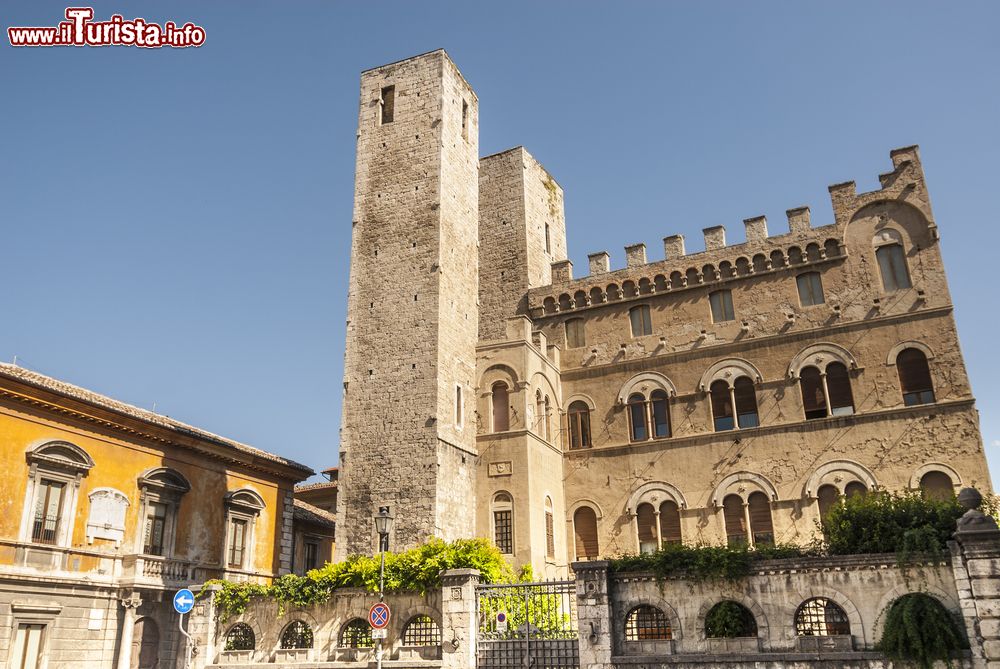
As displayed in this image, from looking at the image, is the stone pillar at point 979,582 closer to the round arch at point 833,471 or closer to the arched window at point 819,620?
the arched window at point 819,620

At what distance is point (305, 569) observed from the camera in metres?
27.4

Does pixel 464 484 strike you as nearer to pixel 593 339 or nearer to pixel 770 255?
pixel 593 339

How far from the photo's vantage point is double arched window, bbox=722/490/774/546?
23.8 m

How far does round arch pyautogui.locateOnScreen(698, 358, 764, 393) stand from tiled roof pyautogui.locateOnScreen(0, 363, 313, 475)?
12988 mm

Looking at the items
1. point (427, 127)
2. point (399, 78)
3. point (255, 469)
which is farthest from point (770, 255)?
point (255, 469)

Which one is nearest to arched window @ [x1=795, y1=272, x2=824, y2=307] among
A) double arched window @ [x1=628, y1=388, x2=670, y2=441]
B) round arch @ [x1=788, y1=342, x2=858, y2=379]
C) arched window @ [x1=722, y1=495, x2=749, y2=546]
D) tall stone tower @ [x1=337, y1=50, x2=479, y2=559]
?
round arch @ [x1=788, y1=342, x2=858, y2=379]

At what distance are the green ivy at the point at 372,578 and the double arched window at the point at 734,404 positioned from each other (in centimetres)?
1029

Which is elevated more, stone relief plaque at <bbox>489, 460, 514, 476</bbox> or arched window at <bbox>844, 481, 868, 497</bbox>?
stone relief plaque at <bbox>489, 460, 514, 476</bbox>

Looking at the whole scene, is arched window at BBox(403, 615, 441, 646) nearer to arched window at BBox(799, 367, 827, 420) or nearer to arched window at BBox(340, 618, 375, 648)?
arched window at BBox(340, 618, 375, 648)

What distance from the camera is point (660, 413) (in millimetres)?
26266

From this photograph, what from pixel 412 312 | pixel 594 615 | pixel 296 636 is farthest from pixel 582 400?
pixel 594 615

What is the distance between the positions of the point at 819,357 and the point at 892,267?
3.46 metres

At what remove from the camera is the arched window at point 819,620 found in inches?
512

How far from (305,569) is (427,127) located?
1520 cm
